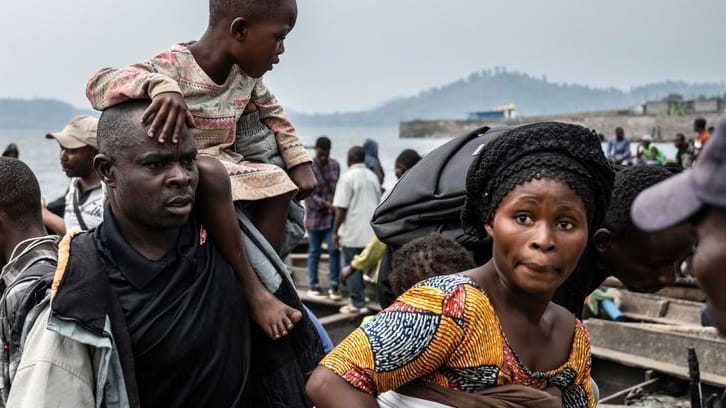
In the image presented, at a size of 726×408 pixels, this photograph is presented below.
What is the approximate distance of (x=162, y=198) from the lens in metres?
2.07

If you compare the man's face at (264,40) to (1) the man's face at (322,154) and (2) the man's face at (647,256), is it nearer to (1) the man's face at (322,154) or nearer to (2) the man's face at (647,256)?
(2) the man's face at (647,256)

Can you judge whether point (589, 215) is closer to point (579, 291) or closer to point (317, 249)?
point (579, 291)

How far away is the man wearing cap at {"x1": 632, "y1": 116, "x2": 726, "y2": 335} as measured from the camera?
1.11 m

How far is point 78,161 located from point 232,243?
2737 mm

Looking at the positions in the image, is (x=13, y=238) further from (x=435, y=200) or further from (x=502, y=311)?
(x=502, y=311)

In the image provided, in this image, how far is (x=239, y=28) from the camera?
2348mm

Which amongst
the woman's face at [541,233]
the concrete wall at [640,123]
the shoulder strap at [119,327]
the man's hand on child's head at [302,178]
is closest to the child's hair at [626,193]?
the woman's face at [541,233]

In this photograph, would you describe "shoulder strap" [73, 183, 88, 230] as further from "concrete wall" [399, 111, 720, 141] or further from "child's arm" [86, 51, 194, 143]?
"concrete wall" [399, 111, 720, 141]

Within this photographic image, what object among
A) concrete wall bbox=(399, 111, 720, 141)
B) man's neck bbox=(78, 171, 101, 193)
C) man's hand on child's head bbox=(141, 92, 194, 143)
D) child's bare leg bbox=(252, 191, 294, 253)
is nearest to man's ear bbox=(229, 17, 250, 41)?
man's hand on child's head bbox=(141, 92, 194, 143)

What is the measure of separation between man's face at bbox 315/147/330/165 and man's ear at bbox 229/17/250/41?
633cm

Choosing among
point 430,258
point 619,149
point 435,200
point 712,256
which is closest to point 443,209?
point 435,200

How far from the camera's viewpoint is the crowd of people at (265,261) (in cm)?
173

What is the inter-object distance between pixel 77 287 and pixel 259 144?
35.4 inches

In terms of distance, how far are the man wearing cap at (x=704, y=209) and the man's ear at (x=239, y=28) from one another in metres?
1.49
